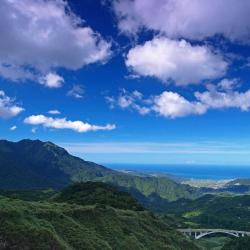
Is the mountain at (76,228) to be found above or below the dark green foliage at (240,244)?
above

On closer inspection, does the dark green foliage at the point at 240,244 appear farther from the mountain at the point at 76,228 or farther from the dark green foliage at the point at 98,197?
the mountain at the point at 76,228

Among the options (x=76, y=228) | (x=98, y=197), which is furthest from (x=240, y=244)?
(x=76, y=228)

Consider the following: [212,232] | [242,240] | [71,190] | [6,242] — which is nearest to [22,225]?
[6,242]

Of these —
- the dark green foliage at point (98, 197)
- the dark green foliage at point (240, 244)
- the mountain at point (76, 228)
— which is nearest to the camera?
the mountain at point (76, 228)

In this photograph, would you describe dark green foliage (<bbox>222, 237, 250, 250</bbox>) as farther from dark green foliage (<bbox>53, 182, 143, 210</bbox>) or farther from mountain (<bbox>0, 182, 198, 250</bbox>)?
mountain (<bbox>0, 182, 198, 250</bbox>)

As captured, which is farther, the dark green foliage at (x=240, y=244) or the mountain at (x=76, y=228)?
the dark green foliage at (x=240, y=244)

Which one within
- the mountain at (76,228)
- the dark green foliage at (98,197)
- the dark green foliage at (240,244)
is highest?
the dark green foliage at (98,197)

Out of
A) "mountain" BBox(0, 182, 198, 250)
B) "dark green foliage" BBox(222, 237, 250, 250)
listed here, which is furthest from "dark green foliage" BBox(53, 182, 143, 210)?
"dark green foliage" BBox(222, 237, 250, 250)

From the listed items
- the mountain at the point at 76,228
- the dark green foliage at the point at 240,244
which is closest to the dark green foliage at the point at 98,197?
the mountain at the point at 76,228

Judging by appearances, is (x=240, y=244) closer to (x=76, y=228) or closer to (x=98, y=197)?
(x=98, y=197)
